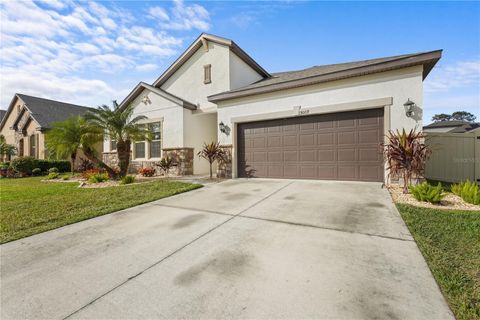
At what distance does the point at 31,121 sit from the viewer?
64.3 feet

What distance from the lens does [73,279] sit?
2527 mm

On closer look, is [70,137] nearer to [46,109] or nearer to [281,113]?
[281,113]

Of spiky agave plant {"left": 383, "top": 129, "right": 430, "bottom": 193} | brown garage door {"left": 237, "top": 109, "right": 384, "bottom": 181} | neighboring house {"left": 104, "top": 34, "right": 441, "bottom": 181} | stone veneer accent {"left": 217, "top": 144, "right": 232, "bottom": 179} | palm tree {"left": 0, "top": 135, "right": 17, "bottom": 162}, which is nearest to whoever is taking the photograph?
spiky agave plant {"left": 383, "top": 129, "right": 430, "bottom": 193}

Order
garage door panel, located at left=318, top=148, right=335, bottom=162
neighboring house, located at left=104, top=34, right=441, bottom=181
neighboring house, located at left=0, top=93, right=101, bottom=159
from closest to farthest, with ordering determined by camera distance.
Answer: neighboring house, located at left=104, top=34, right=441, bottom=181 → garage door panel, located at left=318, top=148, right=335, bottom=162 → neighboring house, located at left=0, top=93, right=101, bottom=159

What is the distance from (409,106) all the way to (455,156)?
387 centimetres

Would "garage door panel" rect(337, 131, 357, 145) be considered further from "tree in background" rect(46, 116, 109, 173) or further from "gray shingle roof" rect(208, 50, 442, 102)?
"tree in background" rect(46, 116, 109, 173)

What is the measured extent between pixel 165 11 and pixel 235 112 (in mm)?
4646

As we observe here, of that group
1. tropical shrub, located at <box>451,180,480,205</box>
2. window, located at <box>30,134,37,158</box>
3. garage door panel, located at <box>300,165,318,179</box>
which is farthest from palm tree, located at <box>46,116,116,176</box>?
tropical shrub, located at <box>451,180,480,205</box>

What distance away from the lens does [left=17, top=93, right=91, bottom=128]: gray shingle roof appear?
63.0ft

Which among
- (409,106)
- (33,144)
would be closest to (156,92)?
(409,106)

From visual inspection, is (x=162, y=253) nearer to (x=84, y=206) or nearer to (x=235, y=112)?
(x=84, y=206)

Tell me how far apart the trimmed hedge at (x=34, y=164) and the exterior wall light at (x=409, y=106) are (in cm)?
2184

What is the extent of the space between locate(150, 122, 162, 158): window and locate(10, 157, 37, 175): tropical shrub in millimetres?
9543

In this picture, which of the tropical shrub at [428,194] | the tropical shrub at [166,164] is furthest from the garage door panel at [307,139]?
the tropical shrub at [166,164]
